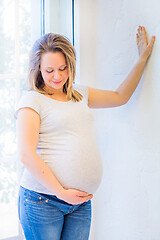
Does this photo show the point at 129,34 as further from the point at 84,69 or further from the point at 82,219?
the point at 82,219

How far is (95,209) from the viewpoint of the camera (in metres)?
1.88

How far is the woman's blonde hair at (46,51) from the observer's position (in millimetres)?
1246

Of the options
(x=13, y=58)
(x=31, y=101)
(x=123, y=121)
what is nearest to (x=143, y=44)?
(x=123, y=121)

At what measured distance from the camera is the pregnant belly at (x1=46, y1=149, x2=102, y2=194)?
1.21 metres

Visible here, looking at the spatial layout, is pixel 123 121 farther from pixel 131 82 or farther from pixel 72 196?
pixel 72 196

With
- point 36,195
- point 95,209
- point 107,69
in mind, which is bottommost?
point 95,209

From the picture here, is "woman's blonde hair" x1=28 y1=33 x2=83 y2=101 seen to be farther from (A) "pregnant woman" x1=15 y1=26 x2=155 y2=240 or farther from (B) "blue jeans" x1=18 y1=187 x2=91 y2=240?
(B) "blue jeans" x1=18 y1=187 x2=91 y2=240

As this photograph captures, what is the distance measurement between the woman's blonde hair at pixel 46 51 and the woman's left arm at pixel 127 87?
0.17 metres

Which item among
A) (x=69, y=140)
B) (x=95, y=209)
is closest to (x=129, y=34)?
(x=69, y=140)

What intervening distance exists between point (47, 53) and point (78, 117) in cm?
31

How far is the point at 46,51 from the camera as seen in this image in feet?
4.09

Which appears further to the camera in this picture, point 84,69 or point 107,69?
point 84,69

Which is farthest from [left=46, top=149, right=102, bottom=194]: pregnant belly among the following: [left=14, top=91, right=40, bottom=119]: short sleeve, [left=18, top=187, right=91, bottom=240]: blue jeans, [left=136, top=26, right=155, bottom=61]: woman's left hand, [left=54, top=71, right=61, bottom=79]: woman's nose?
[left=136, top=26, right=155, bottom=61]: woman's left hand

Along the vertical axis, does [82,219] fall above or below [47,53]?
below
